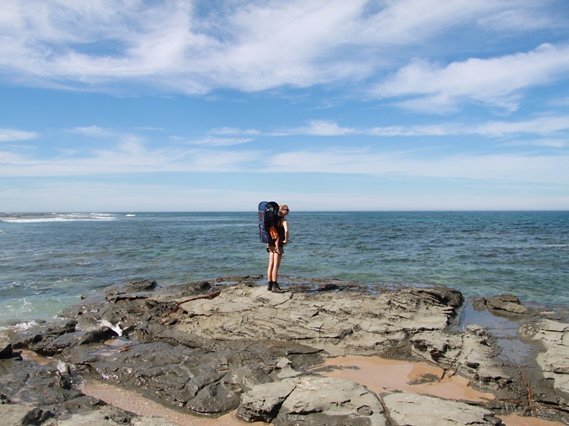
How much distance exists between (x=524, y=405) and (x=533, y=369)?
1197mm

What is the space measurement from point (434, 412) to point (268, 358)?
3385 mm

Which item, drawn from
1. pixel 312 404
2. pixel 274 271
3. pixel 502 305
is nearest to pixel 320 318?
pixel 274 271

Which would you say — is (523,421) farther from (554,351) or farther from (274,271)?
(274,271)

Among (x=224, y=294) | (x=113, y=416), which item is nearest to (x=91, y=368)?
(x=113, y=416)

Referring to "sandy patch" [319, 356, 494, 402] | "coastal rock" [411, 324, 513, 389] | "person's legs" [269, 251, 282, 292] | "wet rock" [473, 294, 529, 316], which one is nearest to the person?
"person's legs" [269, 251, 282, 292]

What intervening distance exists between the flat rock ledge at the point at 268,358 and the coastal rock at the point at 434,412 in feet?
0.06

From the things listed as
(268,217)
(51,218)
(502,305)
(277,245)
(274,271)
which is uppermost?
(268,217)

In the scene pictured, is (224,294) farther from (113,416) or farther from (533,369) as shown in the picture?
(533,369)

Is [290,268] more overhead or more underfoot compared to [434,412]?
more underfoot

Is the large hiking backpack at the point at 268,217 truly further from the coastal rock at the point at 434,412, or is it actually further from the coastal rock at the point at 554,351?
the coastal rock at the point at 554,351

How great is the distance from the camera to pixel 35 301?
14266 mm

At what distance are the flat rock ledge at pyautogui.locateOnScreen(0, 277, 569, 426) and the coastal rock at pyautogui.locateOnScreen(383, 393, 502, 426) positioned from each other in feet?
0.06

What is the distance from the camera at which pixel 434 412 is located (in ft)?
18.1

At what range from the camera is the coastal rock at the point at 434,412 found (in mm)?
5332
